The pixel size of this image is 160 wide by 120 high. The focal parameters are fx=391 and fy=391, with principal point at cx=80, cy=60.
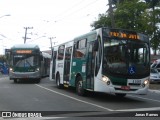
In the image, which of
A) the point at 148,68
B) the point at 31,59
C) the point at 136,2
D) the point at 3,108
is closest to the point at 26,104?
the point at 3,108

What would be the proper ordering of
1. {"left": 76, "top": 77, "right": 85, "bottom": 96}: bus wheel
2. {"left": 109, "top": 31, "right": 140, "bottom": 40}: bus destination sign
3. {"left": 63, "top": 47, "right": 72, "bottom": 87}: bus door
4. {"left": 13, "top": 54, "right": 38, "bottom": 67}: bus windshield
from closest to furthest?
{"left": 109, "top": 31, "right": 140, "bottom": 40}: bus destination sign
{"left": 76, "top": 77, "right": 85, "bottom": 96}: bus wheel
{"left": 63, "top": 47, "right": 72, "bottom": 87}: bus door
{"left": 13, "top": 54, "right": 38, "bottom": 67}: bus windshield

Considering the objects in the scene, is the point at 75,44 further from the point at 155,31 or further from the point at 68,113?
the point at 155,31

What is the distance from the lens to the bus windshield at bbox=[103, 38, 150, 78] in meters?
16.6

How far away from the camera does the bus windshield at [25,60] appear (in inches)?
1200

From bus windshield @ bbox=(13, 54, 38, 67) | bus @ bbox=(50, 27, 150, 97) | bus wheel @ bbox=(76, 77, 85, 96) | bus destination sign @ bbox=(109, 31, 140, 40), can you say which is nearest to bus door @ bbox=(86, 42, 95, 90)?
bus @ bbox=(50, 27, 150, 97)

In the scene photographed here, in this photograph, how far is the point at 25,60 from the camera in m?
30.7

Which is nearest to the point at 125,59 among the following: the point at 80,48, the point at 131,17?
the point at 80,48

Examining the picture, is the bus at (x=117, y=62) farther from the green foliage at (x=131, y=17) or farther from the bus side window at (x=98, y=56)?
the green foliage at (x=131, y=17)

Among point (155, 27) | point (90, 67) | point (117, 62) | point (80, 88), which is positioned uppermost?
point (155, 27)

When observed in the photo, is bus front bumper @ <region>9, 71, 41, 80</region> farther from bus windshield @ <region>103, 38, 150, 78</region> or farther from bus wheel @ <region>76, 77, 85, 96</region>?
bus windshield @ <region>103, 38, 150, 78</region>

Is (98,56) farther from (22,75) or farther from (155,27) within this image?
(155,27)

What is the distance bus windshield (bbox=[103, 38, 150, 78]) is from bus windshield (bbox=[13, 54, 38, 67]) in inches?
581

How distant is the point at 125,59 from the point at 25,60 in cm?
1531

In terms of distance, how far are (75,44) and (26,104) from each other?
6522 mm
